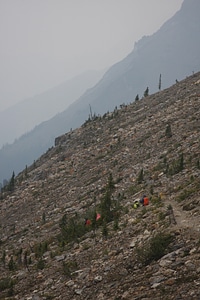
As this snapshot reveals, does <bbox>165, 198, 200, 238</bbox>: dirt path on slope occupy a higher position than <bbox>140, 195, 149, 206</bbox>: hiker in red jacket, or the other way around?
<bbox>140, 195, 149, 206</bbox>: hiker in red jacket

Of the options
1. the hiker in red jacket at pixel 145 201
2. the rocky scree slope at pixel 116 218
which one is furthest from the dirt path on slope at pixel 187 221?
the hiker in red jacket at pixel 145 201

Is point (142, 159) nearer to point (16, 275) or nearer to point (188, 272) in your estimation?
point (16, 275)

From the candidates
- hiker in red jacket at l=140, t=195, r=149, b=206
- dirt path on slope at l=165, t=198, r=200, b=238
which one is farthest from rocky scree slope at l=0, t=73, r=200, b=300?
hiker in red jacket at l=140, t=195, r=149, b=206

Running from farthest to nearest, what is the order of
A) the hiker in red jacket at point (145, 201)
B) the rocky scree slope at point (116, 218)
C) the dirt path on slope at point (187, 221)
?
the hiker in red jacket at point (145, 201) → the dirt path on slope at point (187, 221) → the rocky scree slope at point (116, 218)

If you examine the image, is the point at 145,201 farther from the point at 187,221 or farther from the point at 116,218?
the point at 187,221

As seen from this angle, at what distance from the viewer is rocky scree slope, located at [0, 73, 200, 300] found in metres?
9.98

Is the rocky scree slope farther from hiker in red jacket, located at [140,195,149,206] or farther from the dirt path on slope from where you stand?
hiker in red jacket, located at [140,195,149,206]

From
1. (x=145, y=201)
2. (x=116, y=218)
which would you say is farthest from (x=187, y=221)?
(x=116, y=218)

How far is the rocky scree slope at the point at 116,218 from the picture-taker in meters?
9.98

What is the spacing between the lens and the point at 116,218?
1738 cm

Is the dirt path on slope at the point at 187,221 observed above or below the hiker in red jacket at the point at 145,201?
below

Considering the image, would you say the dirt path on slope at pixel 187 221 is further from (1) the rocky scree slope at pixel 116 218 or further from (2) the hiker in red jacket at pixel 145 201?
(2) the hiker in red jacket at pixel 145 201

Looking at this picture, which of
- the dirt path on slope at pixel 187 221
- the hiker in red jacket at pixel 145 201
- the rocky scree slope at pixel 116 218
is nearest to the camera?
the rocky scree slope at pixel 116 218

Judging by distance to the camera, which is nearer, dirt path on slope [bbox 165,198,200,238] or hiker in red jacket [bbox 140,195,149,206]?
dirt path on slope [bbox 165,198,200,238]
